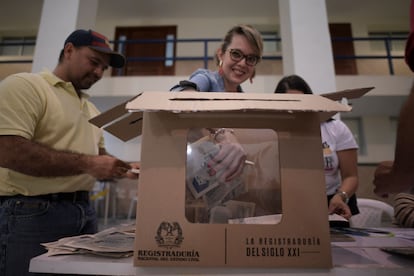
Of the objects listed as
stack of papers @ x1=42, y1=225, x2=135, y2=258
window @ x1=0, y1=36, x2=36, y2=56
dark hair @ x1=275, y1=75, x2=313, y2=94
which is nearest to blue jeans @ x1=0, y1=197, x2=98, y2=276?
stack of papers @ x1=42, y1=225, x2=135, y2=258

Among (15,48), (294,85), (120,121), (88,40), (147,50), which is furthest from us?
(15,48)

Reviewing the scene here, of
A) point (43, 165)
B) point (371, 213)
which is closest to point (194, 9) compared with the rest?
point (371, 213)

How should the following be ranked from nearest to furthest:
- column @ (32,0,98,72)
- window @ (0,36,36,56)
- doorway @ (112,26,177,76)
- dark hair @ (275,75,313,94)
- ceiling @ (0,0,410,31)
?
dark hair @ (275,75,313,94)
column @ (32,0,98,72)
ceiling @ (0,0,410,31)
doorway @ (112,26,177,76)
window @ (0,36,36,56)

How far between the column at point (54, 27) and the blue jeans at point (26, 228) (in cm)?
213

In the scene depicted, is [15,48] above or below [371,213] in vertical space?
above

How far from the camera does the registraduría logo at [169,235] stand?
482mm

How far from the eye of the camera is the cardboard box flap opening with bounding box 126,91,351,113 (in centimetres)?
46

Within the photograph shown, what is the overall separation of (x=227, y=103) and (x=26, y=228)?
936mm

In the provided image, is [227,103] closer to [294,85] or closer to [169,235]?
[169,235]

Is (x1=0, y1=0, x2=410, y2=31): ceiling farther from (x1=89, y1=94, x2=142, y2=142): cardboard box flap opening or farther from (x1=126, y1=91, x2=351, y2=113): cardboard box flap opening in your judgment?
(x1=126, y1=91, x2=351, y2=113): cardboard box flap opening

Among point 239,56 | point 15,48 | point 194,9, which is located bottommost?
point 239,56

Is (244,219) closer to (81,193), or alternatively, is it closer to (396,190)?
(396,190)

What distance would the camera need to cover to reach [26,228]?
97 cm

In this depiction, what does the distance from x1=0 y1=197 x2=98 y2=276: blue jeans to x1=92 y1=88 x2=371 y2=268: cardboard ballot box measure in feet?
2.38
